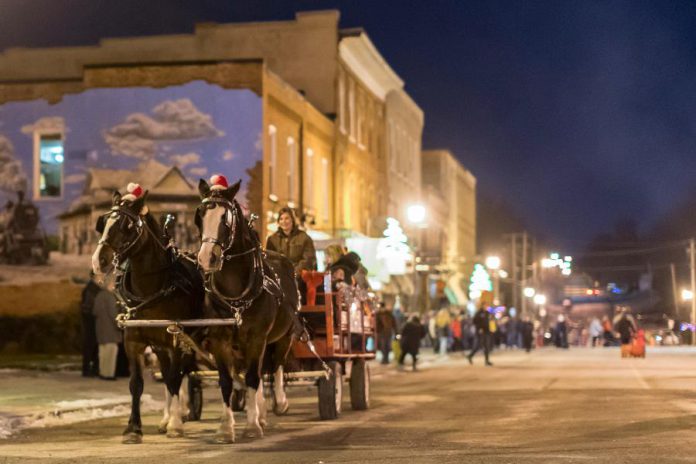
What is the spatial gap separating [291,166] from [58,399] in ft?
81.6

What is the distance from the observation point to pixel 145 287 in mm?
13625

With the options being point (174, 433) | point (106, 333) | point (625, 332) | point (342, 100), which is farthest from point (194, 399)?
point (342, 100)

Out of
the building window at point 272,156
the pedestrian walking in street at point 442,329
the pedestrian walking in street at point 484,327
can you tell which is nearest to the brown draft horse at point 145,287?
the pedestrian walking in street at point 484,327

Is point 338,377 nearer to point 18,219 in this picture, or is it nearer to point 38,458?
point 38,458

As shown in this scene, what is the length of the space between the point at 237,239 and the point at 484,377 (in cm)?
1740

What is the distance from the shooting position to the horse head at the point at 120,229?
13.0 meters

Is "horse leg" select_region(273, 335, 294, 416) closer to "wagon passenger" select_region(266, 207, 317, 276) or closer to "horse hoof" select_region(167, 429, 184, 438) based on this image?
"wagon passenger" select_region(266, 207, 317, 276)

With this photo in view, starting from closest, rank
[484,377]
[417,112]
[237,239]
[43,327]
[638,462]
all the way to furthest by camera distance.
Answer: [638,462] → [237,239] → [484,377] → [43,327] → [417,112]

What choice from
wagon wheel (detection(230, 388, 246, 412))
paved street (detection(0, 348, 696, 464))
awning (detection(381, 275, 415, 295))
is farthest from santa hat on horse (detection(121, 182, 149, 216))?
awning (detection(381, 275, 415, 295))

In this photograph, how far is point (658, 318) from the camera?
10469 cm

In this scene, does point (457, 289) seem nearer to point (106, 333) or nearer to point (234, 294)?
point (106, 333)

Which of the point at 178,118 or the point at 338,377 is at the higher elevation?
the point at 178,118

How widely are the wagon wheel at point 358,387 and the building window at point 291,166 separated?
25.0m

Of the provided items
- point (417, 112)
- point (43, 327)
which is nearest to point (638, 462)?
point (43, 327)
